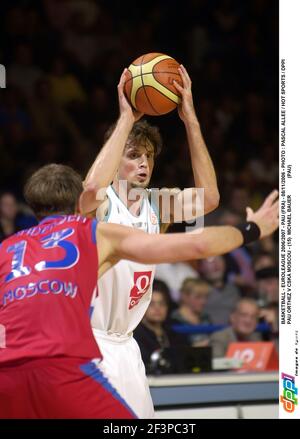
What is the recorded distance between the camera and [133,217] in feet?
14.4

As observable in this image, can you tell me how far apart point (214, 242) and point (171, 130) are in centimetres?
604

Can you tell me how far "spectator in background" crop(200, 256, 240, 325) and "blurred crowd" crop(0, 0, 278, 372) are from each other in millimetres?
Answer: 11

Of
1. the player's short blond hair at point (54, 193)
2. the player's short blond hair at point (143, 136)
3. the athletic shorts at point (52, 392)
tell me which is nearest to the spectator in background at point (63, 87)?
the player's short blond hair at point (143, 136)

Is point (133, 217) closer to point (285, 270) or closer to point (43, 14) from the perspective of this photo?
point (285, 270)

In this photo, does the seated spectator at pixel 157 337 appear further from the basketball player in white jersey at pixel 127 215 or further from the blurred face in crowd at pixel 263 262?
the blurred face in crowd at pixel 263 262

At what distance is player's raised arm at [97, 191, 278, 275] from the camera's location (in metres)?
3.09

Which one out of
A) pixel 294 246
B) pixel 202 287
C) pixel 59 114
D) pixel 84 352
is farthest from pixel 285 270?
pixel 59 114

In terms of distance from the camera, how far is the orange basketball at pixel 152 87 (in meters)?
4.27

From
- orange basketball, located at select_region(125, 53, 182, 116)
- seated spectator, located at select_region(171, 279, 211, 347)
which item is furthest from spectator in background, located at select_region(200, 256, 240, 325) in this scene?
orange basketball, located at select_region(125, 53, 182, 116)

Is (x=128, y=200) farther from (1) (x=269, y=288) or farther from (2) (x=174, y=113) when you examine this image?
(2) (x=174, y=113)

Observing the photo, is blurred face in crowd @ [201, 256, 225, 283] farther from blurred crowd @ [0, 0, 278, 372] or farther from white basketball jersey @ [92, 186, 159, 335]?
white basketball jersey @ [92, 186, 159, 335]

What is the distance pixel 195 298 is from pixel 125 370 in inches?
91.4

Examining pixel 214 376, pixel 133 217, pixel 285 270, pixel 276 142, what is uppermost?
pixel 276 142

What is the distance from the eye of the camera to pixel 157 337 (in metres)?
5.73
